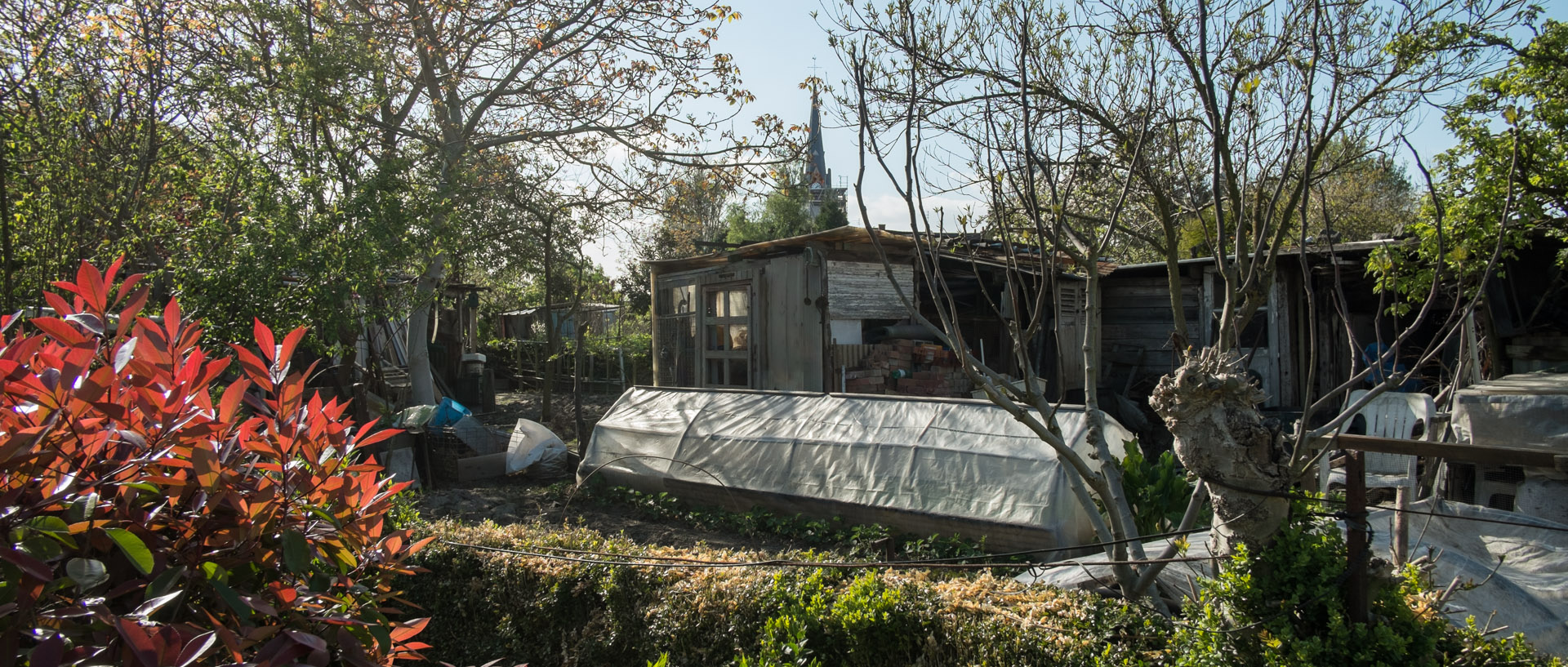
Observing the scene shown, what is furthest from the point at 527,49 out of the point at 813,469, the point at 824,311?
the point at 813,469

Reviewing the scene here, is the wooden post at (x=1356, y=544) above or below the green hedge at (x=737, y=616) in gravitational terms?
above

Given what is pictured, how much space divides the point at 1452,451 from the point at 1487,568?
2.17 feet

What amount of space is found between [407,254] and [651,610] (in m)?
5.61

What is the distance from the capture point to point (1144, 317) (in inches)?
514

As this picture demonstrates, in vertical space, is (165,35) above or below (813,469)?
above

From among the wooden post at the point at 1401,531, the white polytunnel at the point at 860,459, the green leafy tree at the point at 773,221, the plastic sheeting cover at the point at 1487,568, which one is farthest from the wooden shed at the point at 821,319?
the green leafy tree at the point at 773,221

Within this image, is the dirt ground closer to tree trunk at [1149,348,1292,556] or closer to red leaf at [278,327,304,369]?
tree trunk at [1149,348,1292,556]

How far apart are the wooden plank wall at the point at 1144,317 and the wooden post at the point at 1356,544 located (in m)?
10.3

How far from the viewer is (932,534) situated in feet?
21.2

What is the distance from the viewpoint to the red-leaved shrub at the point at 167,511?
5.06 feet

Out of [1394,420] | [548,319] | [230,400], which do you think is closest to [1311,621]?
[230,400]

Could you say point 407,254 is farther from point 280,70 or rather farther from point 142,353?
point 142,353

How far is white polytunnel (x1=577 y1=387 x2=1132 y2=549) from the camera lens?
6.23 m

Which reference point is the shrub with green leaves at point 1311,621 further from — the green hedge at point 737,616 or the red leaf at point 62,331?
the red leaf at point 62,331
